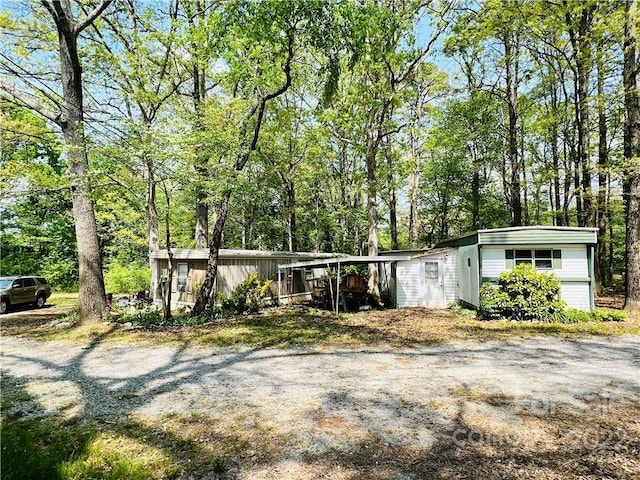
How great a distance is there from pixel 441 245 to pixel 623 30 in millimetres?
10089

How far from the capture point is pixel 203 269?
49.6 feet

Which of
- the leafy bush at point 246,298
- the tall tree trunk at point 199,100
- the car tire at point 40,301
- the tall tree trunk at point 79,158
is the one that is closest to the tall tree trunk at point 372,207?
the leafy bush at point 246,298

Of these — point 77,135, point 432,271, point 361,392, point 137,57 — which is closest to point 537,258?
point 432,271

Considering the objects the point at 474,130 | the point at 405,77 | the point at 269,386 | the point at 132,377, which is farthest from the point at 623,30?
the point at 132,377

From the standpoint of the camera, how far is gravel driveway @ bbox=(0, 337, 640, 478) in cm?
369

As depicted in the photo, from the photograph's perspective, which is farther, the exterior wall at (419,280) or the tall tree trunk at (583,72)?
the exterior wall at (419,280)

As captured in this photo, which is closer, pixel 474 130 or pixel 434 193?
pixel 474 130

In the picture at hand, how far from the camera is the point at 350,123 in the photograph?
17.0 metres

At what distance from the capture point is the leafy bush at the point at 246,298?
13656mm

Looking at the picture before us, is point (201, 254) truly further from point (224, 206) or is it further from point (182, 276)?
point (224, 206)

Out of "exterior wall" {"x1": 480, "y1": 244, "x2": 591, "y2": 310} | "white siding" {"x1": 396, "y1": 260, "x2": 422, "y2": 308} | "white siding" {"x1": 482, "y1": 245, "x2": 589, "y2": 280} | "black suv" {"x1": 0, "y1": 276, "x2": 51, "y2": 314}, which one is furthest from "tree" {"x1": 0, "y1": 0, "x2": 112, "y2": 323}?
"exterior wall" {"x1": 480, "y1": 244, "x2": 591, "y2": 310}

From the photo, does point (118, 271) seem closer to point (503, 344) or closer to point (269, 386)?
point (269, 386)

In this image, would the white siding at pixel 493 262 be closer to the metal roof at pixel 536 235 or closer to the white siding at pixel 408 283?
the metal roof at pixel 536 235

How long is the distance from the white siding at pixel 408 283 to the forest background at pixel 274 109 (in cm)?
209
